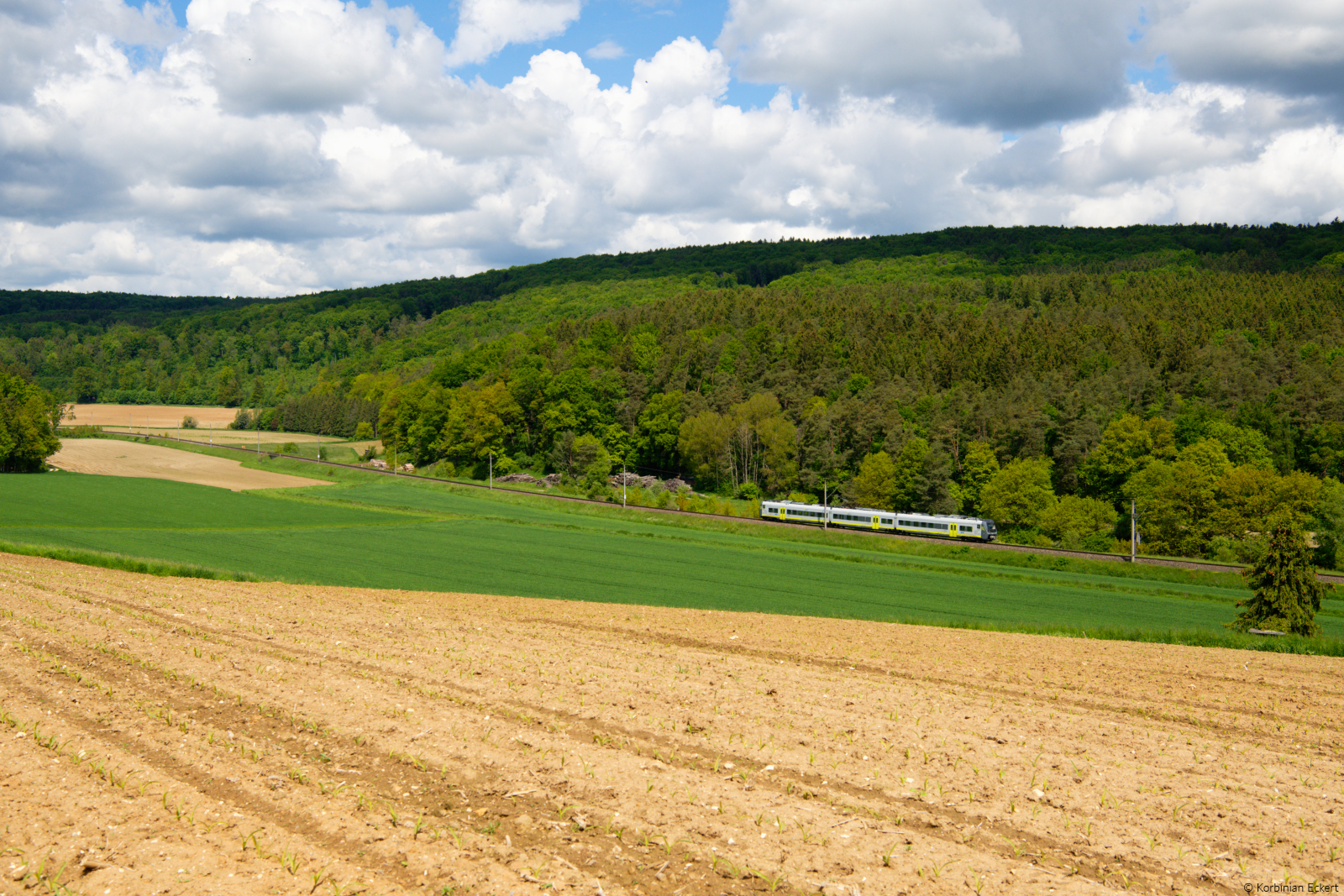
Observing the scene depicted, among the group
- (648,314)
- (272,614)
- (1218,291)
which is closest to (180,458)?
(648,314)

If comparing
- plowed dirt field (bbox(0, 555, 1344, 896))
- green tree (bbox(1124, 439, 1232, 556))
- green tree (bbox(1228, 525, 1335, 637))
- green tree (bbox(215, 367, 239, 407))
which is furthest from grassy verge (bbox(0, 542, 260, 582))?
green tree (bbox(215, 367, 239, 407))

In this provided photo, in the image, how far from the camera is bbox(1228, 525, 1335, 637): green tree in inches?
992

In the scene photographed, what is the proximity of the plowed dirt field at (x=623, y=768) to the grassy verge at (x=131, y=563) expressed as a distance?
1188cm

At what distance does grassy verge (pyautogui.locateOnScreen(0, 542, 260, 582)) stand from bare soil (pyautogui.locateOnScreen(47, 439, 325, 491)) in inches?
1839

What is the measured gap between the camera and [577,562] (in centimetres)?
4219

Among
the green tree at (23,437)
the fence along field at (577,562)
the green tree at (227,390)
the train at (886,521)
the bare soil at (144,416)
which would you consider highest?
the green tree at (227,390)

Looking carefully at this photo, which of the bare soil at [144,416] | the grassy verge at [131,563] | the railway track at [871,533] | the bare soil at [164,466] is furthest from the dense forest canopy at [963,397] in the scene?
the grassy verge at [131,563]

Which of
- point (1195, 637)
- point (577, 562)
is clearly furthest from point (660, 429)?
point (1195, 637)

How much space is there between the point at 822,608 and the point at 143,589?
23.6m

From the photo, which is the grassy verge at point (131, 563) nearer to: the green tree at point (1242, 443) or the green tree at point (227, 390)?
the green tree at point (1242, 443)

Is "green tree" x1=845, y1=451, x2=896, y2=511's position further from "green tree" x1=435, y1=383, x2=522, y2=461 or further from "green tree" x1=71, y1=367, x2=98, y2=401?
"green tree" x1=71, y1=367, x2=98, y2=401

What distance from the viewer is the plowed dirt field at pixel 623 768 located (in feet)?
26.1

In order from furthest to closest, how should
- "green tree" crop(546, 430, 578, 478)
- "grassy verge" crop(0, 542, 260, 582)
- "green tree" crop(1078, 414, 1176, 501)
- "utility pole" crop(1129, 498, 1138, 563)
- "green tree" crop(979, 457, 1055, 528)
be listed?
"green tree" crop(546, 430, 578, 478) < "green tree" crop(1078, 414, 1176, 501) < "green tree" crop(979, 457, 1055, 528) < "utility pole" crop(1129, 498, 1138, 563) < "grassy verge" crop(0, 542, 260, 582)

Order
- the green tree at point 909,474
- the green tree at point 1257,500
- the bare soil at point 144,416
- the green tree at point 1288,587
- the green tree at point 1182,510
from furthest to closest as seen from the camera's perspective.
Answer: the bare soil at point 144,416
the green tree at point 909,474
the green tree at point 1182,510
the green tree at point 1257,500
the green tree at point 1288,587
